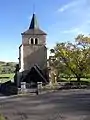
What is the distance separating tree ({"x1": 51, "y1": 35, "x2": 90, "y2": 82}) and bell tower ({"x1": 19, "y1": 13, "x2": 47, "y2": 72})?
3.78 metres

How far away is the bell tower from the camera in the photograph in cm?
5400

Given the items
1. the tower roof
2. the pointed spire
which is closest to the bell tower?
the tower roof

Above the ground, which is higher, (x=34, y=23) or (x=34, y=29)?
(x=34, y=23)

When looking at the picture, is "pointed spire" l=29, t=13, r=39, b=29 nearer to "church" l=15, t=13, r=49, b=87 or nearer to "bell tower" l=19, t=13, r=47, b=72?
"church" l=15, t=13, r=49, b=87

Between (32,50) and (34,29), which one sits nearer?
(32,50)

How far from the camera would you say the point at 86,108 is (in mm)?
23391

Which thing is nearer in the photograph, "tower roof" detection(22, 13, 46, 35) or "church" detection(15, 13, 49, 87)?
"church" detection(15, 13, 49, 87)

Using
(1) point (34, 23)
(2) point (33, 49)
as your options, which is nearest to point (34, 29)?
(1) point (34, 23)

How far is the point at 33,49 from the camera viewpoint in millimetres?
54719

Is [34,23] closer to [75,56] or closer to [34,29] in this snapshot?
[34,29]

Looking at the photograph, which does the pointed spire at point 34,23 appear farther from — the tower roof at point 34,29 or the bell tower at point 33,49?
the bell tower at point 33,49

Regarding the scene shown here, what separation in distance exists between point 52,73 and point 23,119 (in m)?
31.4

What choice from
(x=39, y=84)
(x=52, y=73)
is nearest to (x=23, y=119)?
(x=39, y=84)

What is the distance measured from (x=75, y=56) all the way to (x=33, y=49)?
9257 mm
